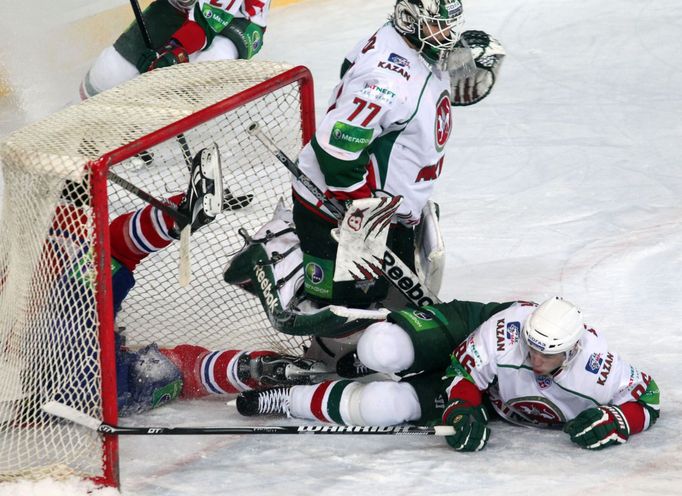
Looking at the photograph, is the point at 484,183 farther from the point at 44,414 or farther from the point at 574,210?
the point at 44,414

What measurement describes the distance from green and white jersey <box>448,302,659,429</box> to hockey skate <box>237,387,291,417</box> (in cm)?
50

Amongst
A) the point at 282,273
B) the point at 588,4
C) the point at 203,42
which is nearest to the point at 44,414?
the point at 282,273

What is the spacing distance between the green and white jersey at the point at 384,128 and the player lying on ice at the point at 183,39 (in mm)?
1859

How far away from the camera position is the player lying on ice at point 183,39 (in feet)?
17.3

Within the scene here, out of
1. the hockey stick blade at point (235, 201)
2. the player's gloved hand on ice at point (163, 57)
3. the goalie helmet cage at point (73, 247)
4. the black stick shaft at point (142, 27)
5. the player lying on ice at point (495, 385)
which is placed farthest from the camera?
the black stick shaft at point (142, 27)

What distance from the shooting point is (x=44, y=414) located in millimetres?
3088

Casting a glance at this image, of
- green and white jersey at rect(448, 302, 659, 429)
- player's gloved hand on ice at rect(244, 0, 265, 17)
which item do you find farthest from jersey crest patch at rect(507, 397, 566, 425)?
player's gloved hand on ice at rect(244, 0, 265, 17)

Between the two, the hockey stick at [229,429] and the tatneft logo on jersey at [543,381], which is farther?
the tatneft logo on jersey at [543,381]

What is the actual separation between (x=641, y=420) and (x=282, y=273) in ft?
3.65

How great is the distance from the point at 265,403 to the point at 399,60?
98cm

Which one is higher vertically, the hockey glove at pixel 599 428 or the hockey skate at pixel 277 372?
the hockey skate at pixel 277 372

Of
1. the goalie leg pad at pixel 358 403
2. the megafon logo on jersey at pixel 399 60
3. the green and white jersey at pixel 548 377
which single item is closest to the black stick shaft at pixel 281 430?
the goalie leg pad at pixel 358 403

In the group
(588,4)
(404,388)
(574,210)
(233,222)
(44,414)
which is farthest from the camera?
(588,4)

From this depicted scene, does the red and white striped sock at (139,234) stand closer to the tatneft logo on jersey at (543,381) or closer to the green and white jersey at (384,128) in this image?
the green and white jersey at (384,128)
